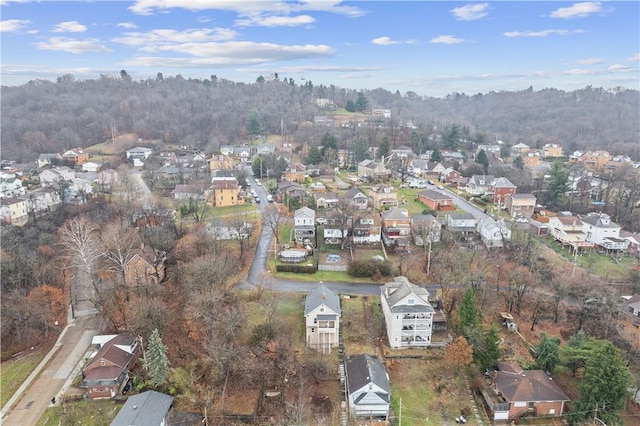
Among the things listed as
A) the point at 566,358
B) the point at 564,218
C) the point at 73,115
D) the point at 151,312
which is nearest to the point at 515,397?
the point at 566,358

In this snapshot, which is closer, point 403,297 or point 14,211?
point 403,297

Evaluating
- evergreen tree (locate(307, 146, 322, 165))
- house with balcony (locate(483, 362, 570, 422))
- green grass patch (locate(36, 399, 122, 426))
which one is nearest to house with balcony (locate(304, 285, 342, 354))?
house with balcony (locate(483, 362, 570, 422))

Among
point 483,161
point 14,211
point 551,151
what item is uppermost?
point 483,161

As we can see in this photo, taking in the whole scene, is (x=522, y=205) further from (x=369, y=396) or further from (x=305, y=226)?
(x=369, y=396)

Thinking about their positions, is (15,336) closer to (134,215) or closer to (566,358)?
(134,215)

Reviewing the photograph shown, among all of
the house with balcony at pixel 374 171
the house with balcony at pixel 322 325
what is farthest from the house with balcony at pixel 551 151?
the house with balcony at pixel 322 325

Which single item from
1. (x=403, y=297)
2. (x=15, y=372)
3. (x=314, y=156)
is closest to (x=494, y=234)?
(x=403, y=297)

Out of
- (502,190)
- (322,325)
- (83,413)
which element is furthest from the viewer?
(502,190)

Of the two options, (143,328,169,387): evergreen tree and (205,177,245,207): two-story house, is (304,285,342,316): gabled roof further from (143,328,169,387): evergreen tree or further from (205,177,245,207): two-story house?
(205,177,245,207): two-story house
